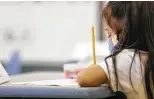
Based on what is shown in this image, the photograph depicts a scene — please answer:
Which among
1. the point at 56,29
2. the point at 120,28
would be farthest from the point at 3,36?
the point at 120,28

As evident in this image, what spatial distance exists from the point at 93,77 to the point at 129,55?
4.9 inches

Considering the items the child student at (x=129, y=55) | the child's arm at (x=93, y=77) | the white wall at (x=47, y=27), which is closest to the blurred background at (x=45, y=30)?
the white wall at (x=47, y=27)

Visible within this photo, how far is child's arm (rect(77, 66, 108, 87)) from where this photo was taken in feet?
3.73

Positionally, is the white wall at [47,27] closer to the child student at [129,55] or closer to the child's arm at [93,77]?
the child student at [129,55]

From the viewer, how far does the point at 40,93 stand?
3.55 feet

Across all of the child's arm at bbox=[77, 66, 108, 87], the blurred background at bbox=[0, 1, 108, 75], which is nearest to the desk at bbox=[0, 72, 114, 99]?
the child's arm at bbox=[77, 66, 108, 87]

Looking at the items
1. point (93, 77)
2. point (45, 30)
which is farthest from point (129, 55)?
point (45, 30)

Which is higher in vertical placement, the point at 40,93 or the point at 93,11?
the point at 93,11

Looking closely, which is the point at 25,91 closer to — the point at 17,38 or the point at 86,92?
the point at 86,92

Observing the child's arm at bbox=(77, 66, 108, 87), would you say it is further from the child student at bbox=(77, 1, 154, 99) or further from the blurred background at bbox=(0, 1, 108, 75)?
the blurred background at bbox=(0, 1, 108, 75)

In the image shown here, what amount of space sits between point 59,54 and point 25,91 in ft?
9.99

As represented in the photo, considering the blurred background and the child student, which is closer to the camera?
the child student

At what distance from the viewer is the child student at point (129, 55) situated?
1.15 m

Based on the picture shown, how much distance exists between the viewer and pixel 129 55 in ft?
3.86
